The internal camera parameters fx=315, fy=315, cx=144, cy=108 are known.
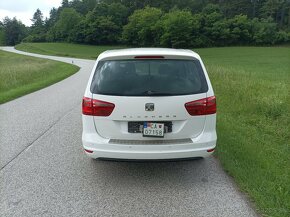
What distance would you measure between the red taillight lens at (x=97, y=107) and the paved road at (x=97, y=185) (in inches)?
38.1

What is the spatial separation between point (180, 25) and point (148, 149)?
8527cm

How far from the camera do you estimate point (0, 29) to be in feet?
453

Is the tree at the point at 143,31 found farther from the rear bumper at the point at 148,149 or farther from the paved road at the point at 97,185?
the rear bumper at the point at 148,149

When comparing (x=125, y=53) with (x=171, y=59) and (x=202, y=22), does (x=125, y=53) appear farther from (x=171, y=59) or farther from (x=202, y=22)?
(x=202, y=22)

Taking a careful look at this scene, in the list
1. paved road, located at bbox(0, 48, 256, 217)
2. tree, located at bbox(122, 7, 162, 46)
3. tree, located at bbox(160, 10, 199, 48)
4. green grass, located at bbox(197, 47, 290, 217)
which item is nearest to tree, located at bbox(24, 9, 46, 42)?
tree, located at bbox(122, 7, 162, 46)

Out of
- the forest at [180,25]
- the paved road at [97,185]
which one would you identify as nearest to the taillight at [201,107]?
the paved road at [97,185]

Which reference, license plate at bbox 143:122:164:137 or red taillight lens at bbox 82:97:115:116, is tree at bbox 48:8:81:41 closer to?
red taillight lens at bbox 82:97:115:116

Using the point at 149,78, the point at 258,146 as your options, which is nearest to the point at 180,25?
the point at 258,146

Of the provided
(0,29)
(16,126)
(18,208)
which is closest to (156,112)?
(18,208)

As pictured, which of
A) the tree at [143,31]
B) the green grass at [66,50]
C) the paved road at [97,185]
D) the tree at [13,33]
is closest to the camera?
the paved road at [97,185]

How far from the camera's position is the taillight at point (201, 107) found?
400cm

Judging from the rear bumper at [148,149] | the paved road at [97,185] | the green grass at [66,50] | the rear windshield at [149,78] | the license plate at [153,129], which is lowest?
the green grass at [66,50]

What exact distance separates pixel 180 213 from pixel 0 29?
153 meters

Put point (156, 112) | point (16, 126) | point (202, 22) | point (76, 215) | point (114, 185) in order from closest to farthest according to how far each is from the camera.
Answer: point (76, 215)
point (156, 112)
point (114, 185)
point (16, 126)
point (202, 22)
